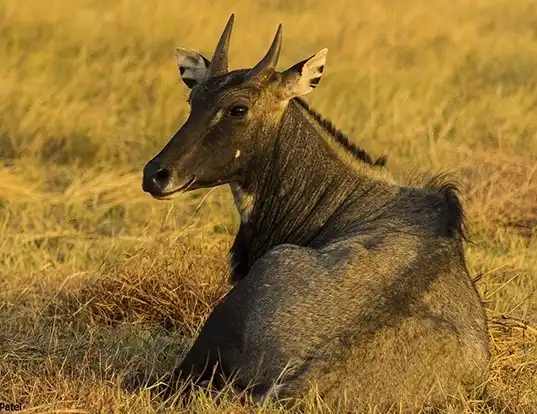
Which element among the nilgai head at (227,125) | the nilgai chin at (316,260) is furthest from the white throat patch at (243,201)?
the nilgai head at (227,125)

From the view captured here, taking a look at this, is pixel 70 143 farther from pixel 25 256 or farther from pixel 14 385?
pixel 14 385

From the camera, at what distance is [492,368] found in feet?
21.7

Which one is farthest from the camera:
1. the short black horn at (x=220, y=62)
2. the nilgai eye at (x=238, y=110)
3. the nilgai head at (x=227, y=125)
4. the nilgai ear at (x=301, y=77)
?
the short black horn at (x=220, y=62)

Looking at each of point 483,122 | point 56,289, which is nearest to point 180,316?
point 56,289

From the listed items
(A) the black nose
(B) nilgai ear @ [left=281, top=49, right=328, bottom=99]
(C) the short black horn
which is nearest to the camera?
(A) the black nose

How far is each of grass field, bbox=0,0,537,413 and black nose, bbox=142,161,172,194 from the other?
33.6 inches

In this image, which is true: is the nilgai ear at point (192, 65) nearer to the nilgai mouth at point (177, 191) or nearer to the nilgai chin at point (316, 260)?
the nilgai chin at point (316, 260)

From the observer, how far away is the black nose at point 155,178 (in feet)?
22.1

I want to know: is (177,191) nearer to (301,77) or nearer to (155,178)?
(155,178)

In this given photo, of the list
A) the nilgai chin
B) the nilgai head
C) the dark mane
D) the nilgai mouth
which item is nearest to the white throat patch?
the nilgai chin

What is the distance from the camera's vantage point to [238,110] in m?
6.94

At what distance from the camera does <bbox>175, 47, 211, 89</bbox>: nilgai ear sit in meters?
7.42

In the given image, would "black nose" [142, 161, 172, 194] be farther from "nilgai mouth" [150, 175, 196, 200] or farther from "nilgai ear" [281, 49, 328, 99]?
"nilgai ear" [281, 49, 328, 99]

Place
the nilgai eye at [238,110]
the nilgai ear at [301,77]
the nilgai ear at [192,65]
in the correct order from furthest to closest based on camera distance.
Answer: the nilgai ear at [192,65] < the nilgai ear at [301,77] < the nilgai eye at [238,110]
